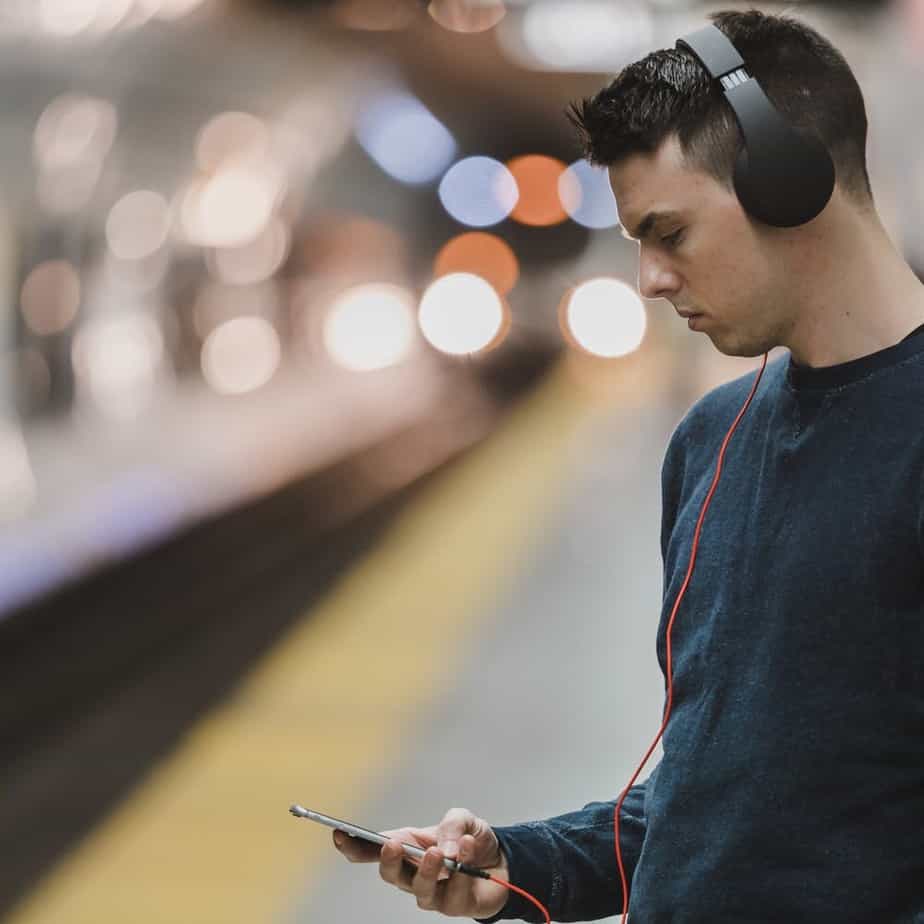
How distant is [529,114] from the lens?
15.3m

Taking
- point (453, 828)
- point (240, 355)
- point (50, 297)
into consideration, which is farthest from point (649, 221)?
point (240, 355)

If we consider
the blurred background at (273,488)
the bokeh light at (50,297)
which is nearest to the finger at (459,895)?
the blurred background at (273,488)

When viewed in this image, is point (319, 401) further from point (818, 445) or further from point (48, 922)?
point (818, 445)

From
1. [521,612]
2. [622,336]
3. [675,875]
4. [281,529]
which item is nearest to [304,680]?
[521,612]

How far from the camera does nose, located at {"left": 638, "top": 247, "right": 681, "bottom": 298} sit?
108cm

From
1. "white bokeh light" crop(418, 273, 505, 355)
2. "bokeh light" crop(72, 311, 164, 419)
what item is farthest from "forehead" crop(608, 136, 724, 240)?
"white bokeh light" crop(418, 273, 505, 355)

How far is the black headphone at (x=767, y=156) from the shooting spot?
984 millimetres

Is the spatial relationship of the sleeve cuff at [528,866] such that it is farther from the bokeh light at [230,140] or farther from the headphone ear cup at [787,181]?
the bokeh light at [230,140]

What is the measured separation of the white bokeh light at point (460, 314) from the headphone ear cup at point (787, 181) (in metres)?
10.6

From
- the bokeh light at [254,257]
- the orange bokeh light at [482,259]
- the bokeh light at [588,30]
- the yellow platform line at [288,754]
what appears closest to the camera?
the yellow platform line at [288,754]

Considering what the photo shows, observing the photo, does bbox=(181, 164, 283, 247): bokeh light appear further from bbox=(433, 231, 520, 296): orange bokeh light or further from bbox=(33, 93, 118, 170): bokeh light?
bbox=(433, 231, 520, 296): orange bokeh light

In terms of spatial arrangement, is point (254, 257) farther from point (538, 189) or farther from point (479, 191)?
point (538, 189)

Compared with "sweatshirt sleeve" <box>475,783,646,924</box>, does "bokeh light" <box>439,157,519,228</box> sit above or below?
above

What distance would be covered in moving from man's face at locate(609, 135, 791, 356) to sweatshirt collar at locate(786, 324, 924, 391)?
4cm
